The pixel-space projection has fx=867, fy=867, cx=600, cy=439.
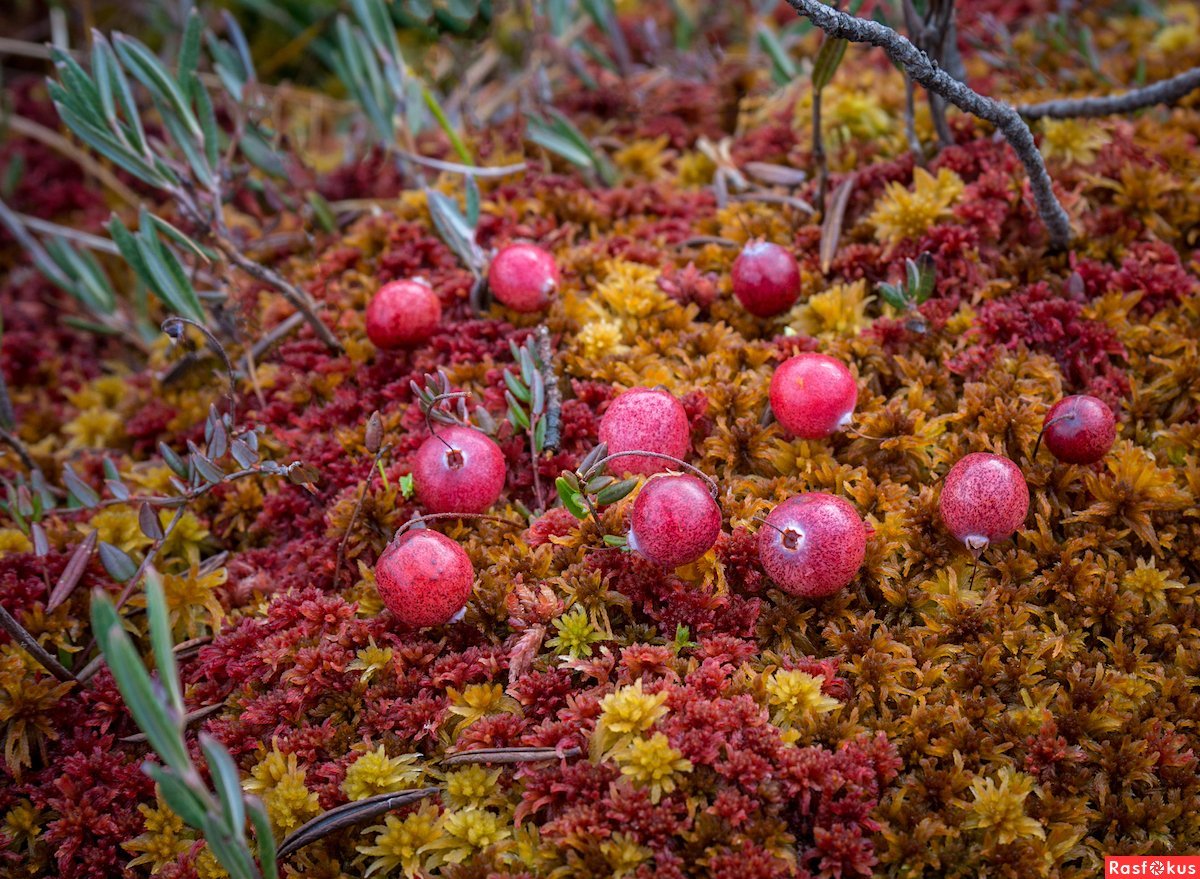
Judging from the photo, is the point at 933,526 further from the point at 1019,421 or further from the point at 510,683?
the point at 510,683

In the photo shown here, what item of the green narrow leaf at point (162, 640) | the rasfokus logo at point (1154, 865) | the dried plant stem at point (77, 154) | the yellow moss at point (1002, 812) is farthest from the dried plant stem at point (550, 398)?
the dried plant stem at point (77, 154)

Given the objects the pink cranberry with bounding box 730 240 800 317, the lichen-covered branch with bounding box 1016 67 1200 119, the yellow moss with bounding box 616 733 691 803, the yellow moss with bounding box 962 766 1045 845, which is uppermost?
the lichen-covered branch with bounding box 1016 67 1200 119

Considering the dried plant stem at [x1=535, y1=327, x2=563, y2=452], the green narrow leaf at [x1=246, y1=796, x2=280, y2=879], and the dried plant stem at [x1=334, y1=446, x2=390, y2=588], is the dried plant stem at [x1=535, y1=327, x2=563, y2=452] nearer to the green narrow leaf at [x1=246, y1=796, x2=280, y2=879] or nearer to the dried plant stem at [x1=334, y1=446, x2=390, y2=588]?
the dried plant stem at [x1=334, y1=446, x2=390, y2=588]

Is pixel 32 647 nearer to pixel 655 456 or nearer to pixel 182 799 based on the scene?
pixel 182 799

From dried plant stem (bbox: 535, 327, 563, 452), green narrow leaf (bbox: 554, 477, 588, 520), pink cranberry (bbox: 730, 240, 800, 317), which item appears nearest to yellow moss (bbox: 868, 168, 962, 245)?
pink cranberry (bbox: 730, 240, 800, 317)

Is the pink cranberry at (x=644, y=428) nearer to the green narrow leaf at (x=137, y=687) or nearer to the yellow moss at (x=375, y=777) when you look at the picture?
the yellow moss at (x=375, y=777)

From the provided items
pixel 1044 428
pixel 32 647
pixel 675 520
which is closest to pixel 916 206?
pixel 1044 428
